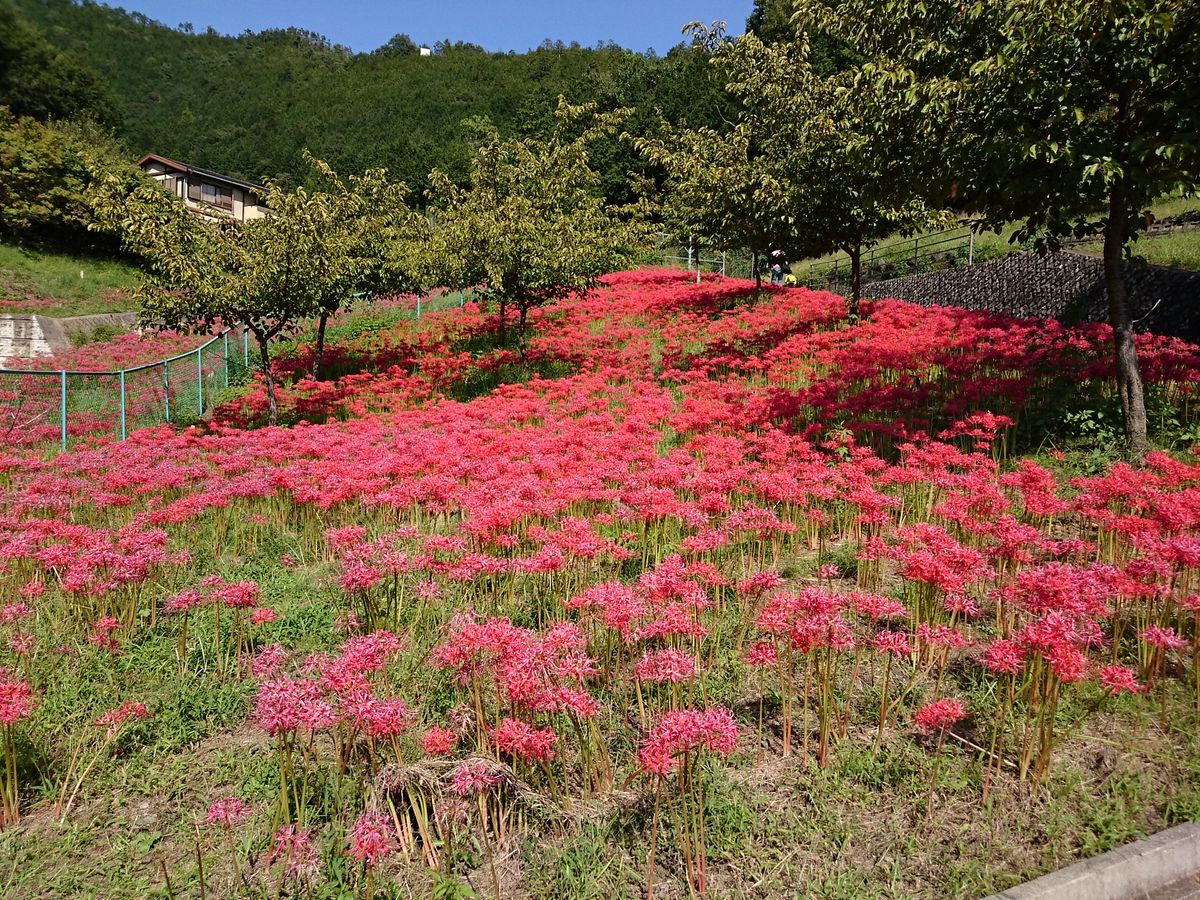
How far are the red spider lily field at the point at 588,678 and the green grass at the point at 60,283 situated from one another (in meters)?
25.1

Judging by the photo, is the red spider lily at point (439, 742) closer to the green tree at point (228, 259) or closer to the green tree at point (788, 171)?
the green tree at point (228, 259)

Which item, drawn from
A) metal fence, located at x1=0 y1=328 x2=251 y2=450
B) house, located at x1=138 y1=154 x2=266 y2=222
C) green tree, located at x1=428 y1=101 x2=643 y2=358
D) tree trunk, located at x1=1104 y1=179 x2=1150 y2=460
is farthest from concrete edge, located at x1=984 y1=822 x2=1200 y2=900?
house, located at x1=138 y1=154 x2=266 y2=222

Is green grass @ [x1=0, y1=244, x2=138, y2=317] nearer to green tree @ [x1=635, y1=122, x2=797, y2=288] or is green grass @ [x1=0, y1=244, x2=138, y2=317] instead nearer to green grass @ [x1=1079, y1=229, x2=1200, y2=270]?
green tree @ [x1=635, y1=122, x2=797, y2=288]

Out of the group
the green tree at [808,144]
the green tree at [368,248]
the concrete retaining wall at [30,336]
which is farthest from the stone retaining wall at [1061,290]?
the concrete retaining wall at [30,336]

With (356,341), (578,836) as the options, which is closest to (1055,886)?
(578,836)

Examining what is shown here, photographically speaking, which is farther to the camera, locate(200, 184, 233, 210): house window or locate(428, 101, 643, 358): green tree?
locate(200, 184, 233, 210): house window

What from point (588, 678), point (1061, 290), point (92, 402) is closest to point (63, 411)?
point (92, 402)

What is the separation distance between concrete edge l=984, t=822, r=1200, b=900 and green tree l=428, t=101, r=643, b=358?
595 inches

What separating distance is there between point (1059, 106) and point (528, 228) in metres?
11.3

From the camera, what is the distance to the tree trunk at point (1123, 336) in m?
7.45

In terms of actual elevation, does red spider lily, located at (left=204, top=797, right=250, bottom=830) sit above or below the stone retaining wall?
below

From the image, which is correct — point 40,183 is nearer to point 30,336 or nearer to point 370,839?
point 30,336

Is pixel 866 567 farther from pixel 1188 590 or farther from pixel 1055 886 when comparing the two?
pixel 1055 886

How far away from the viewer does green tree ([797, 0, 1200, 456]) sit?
6758 millimetres
